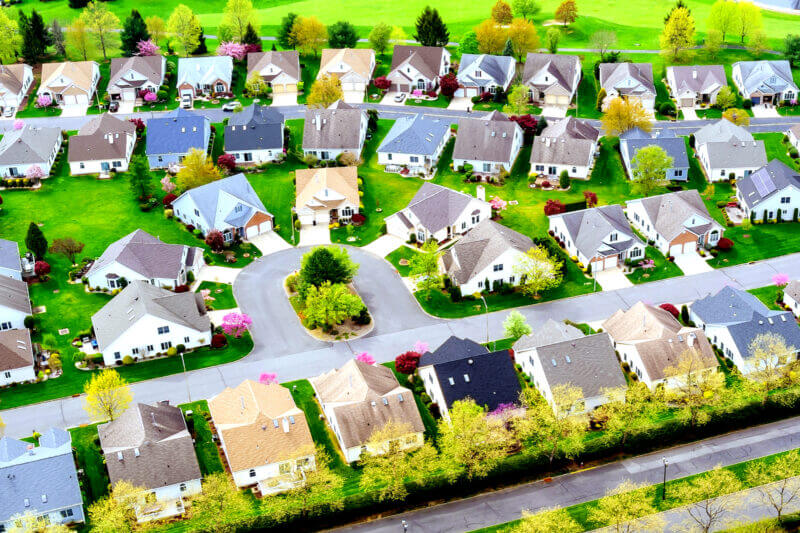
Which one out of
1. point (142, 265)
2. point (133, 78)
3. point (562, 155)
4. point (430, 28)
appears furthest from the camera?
point (430, 28)

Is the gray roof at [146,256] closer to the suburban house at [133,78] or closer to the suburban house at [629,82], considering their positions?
the suburban house at [133,78]

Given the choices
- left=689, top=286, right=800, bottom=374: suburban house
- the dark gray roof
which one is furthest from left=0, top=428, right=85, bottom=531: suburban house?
the dark gray roof

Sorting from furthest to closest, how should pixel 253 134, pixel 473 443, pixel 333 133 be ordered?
pixel 333 133
pixel 253 134
pixel 473 443

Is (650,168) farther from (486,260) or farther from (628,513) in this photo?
(628,513)

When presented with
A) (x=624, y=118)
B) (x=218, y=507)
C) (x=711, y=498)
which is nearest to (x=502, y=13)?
(x=624, y=118)

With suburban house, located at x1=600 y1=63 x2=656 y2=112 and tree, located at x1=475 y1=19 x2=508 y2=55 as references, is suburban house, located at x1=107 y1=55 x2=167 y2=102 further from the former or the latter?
suburban house, located at x1=600 y1=63 x2=656 y2=112

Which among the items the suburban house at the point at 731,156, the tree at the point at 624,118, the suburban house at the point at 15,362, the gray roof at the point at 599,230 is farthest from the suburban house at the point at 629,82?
the suburban house at the point at 15,362

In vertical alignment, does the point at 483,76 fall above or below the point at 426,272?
above
